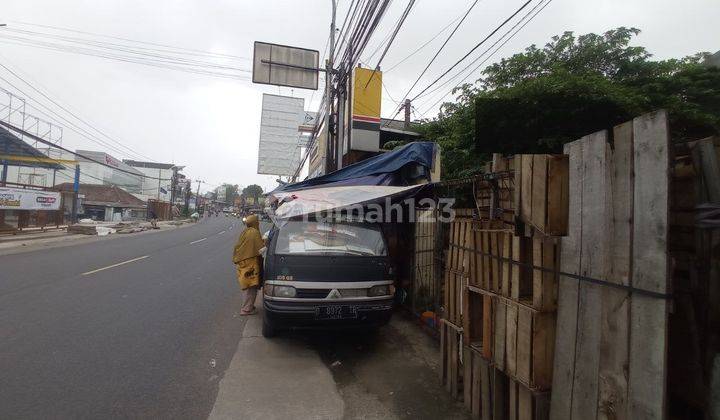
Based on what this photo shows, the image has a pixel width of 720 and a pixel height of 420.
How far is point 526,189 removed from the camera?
2.70 meters

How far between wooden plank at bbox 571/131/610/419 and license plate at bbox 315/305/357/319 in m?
2.65

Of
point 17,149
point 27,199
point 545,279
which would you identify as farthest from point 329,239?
point 17,149

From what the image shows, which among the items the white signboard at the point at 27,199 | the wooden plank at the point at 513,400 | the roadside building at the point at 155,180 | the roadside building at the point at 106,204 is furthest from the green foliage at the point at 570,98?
the roadside building at the point at 155,180

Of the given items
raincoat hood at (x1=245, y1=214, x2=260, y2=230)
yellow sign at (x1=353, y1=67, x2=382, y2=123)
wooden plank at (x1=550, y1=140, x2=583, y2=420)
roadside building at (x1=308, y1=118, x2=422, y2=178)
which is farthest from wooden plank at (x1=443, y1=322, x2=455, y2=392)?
yellow sign at (x1=353, y1=67, x2=382, y2=123)

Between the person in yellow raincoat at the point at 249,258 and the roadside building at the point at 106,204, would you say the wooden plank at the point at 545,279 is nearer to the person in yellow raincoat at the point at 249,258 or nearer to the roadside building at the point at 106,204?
the person in yellow raincoat at the point at 249,258

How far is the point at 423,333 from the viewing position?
17.8 ft

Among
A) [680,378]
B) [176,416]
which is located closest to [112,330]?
[176,416]

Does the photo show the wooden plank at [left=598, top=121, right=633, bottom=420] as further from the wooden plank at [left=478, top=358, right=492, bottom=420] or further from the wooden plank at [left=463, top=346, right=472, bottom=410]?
the wooden plank at [left=463, top=346, right=472, bottom=410]

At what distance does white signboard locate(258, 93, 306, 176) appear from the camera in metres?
25.3

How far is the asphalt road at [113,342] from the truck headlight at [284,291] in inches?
38.1

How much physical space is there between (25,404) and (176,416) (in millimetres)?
1338

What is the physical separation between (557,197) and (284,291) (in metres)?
3.22

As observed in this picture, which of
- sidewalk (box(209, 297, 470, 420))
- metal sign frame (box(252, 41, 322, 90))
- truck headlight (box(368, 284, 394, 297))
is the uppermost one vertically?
metal sign frame (box(252, 41, 322, 90))

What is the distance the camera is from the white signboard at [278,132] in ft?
83.0
